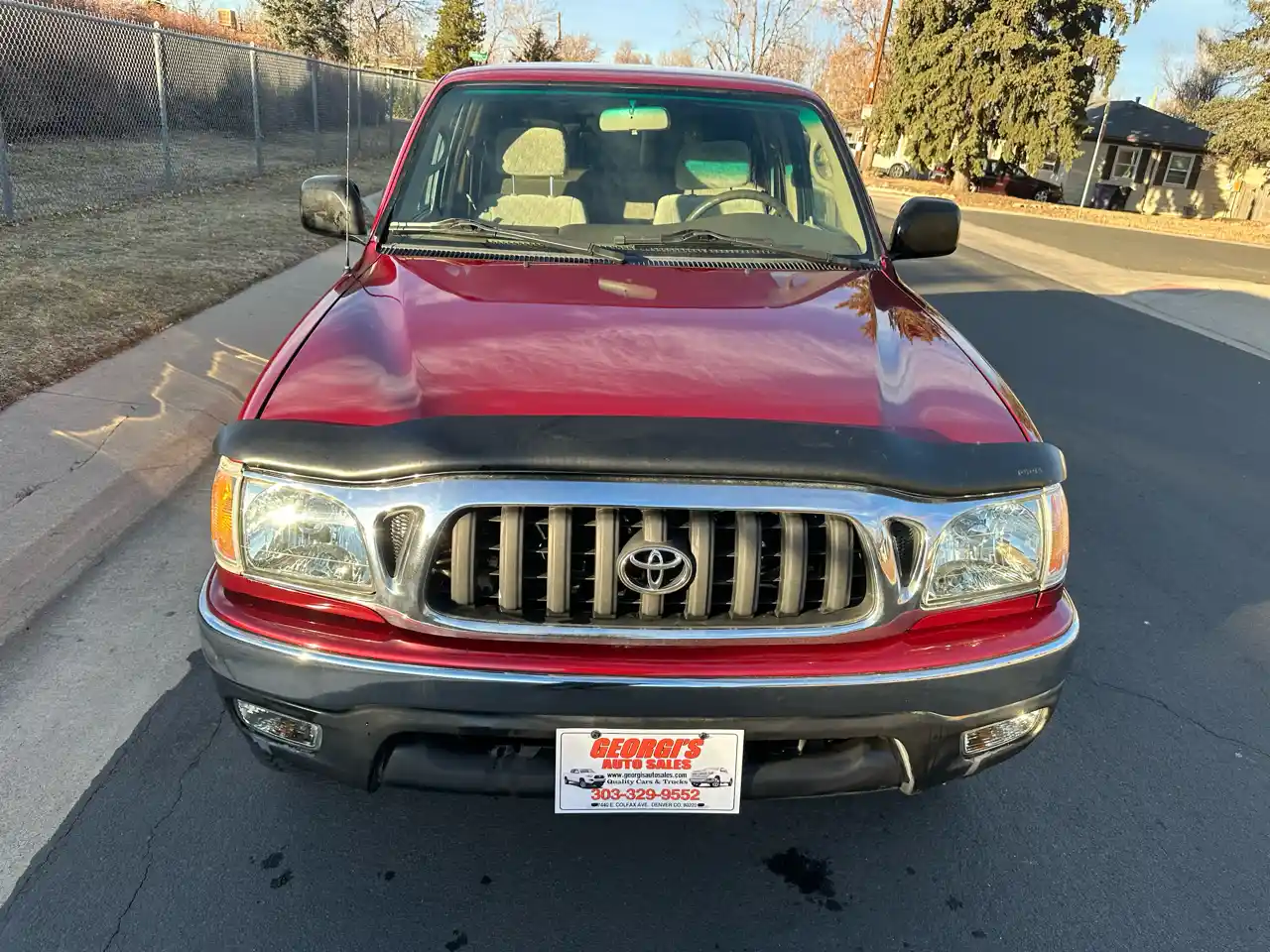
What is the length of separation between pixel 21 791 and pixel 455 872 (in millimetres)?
1215

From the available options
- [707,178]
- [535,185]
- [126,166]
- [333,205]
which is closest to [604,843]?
[535,185]

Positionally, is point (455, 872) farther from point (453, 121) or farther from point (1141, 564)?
point (1141, 564)

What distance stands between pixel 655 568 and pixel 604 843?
94 centimetres

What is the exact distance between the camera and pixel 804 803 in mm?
2484

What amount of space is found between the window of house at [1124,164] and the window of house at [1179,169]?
159 centimetres

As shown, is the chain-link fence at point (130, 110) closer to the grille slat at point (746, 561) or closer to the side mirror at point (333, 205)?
the side mirror at point (333, 205)

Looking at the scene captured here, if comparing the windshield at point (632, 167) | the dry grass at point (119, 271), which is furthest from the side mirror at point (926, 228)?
the dry grass at point (119, 271)

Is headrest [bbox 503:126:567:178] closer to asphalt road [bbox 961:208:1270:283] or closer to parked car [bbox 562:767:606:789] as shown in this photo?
parked car [bbox 562:767:606:789]

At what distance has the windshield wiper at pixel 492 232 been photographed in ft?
9.41

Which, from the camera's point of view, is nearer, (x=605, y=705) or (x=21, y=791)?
(x=605, y=705)

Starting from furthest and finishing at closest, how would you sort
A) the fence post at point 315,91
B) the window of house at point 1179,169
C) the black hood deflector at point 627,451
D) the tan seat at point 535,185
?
the window of house at point 1179,169 → the fence post at point 315,91 → the tan seat at point 535,185 → the black hood deflector at point 627,451

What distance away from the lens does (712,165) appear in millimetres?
3391

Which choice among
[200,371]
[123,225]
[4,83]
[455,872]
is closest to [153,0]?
[4,83]

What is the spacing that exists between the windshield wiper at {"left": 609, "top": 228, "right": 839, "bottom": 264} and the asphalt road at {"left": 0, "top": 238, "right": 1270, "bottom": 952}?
5.54ft
